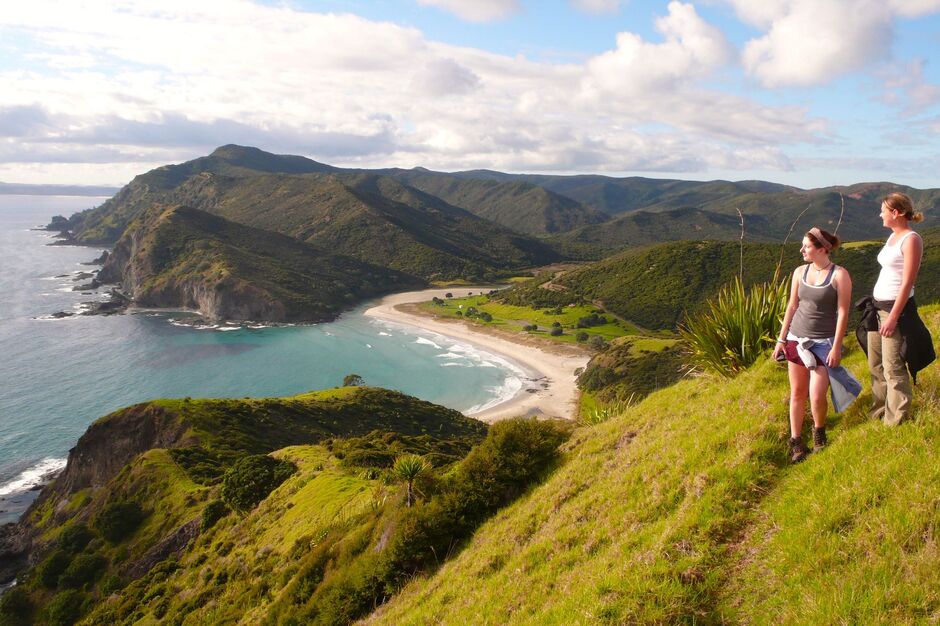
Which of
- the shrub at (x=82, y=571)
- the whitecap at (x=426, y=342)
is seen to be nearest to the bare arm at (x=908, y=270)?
the shrub at (x=82, y=571)

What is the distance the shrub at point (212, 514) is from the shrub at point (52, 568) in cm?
1202

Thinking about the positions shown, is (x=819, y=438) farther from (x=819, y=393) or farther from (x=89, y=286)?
(x=89, y=286)

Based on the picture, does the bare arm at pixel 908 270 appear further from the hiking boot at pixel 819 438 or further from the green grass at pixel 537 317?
the green grass at pixel 537 317

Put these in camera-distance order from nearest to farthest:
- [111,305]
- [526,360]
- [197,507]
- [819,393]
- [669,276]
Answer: [819,393]
[197,507]
[526,360]
[111,305]
[669,276]

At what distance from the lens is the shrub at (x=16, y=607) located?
30516 mm

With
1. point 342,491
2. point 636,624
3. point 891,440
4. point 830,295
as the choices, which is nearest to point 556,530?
point 636,624

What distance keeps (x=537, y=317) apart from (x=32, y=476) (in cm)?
8978

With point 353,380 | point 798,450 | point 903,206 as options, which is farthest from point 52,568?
point 353,380

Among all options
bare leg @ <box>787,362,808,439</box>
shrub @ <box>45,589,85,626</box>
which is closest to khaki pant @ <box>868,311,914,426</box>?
bare leg @ <box>787,362,808,439</box>

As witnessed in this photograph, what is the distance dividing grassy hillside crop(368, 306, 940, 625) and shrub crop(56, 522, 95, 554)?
115ft

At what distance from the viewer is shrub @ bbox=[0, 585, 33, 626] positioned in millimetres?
30516

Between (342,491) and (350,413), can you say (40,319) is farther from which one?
(342,491)

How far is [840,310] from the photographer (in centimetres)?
609

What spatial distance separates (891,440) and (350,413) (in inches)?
2156
